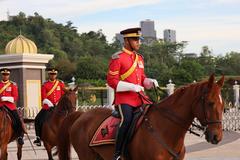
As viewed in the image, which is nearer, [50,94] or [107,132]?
[107,132]

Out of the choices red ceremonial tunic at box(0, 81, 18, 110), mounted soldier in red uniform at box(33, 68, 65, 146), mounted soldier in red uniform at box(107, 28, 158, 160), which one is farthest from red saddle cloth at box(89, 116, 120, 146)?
mounted soldier in red uniform at box(33, 68, 65, 146)

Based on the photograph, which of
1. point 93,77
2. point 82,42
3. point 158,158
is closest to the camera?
point 158,158

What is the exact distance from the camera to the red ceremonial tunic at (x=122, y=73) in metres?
7.24

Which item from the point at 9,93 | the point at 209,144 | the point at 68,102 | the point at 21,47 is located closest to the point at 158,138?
the point at 68,102

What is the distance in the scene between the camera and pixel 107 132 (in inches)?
293

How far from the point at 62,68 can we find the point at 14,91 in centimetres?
4232

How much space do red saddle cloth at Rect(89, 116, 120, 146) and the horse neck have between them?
0.78 metres

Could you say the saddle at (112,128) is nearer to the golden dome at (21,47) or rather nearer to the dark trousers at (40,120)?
the dark trousers at (40,120)

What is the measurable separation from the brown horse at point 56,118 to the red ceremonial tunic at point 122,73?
4.72 meters

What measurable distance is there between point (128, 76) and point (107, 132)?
33.4 inches

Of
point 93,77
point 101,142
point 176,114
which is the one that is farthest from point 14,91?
point 93,77

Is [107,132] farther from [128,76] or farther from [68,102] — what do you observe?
[68,102]

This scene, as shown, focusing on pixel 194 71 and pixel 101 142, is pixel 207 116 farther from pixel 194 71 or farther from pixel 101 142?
pixel 194 71

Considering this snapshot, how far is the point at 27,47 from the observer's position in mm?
22547
